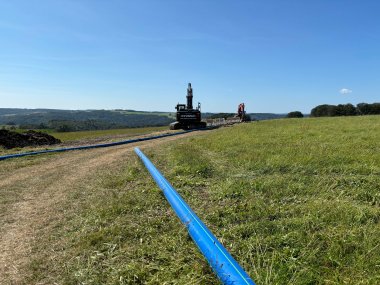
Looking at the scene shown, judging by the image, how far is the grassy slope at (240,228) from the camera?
3.55 meters

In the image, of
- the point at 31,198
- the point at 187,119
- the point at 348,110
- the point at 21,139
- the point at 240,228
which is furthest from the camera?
the point at 348,110

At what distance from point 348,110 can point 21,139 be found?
4722 centimetres

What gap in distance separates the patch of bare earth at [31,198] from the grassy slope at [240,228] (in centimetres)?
25

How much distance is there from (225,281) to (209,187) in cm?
379

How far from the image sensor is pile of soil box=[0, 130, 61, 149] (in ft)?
66.9

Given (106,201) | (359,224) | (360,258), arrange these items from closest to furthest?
(360,258), (359,224), (106,201)

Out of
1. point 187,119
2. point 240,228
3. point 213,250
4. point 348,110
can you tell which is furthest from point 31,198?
point 348,110

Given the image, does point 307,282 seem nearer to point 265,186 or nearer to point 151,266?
point 151,266

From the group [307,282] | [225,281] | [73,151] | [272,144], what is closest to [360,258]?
[307,282]

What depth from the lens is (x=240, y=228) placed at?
451 cm

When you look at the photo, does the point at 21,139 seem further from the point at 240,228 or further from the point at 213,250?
the point at 213,250

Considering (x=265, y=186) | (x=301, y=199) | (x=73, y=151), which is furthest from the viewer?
(x=73, y=151)

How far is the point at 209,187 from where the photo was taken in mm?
6855

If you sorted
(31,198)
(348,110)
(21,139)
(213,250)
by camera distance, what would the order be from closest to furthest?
(213,250) < (31,198) < (21,139) < (348,110)
